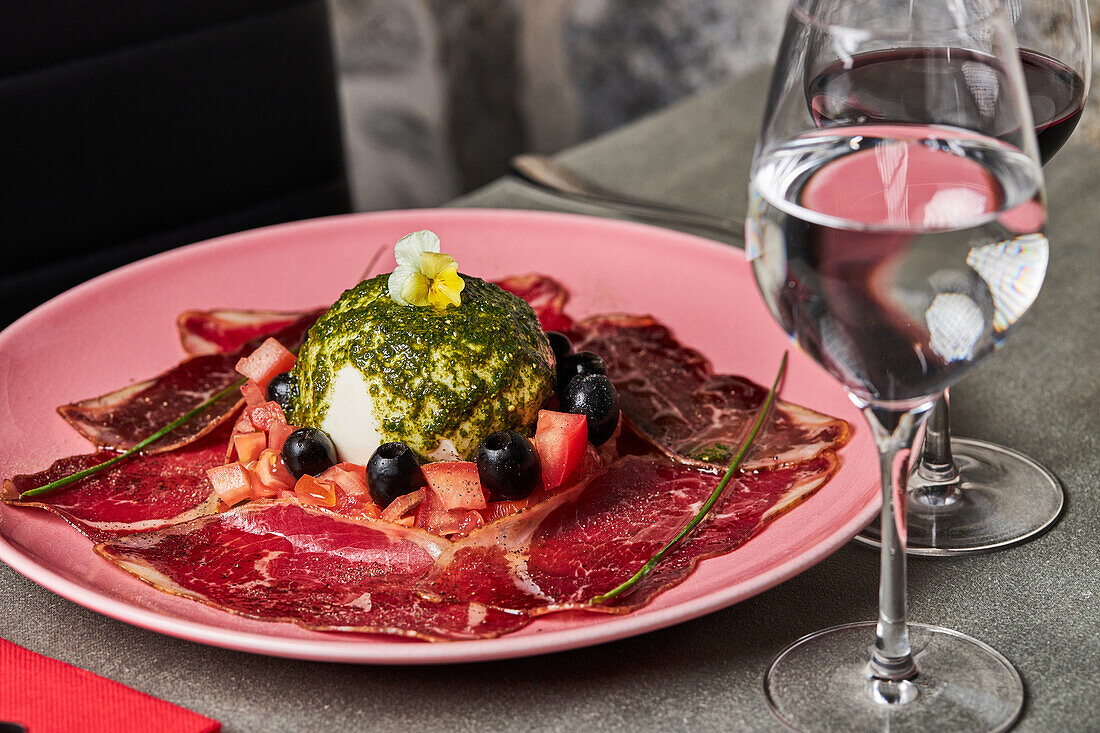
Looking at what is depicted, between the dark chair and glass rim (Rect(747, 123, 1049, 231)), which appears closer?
glass rim (Rect(747, 123, 1049, 231))

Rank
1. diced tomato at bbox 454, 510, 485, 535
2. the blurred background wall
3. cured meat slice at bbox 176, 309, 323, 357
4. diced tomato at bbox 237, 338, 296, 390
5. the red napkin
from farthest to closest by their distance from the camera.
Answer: the blurred background wall → cured meat slice at bbox 176, 309, 323, 357 → diced tomato at bbox 237, 338, 296, 390 → diced tomato at bbox 454, 510, 485, 535 → the red napkin

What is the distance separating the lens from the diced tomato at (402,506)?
998 millimetres

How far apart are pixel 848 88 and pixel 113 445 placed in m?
0.79

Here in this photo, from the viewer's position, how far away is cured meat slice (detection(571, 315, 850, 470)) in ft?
3.53

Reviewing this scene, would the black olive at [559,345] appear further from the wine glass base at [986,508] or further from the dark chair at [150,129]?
the dark chair at [150,129]

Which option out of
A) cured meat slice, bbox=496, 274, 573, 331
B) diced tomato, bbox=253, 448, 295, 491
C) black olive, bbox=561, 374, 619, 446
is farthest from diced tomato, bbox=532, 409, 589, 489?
cured meat slice, bbox=496, 274, 573, 331

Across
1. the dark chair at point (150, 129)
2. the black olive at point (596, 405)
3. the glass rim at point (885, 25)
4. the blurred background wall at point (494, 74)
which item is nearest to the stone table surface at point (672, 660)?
the black olive at point (596, 405)

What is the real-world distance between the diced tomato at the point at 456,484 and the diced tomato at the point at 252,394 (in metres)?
0.25

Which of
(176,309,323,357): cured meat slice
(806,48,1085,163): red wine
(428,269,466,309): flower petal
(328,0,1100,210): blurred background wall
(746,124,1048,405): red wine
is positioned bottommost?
(328,0,1100,210): blurred background wall

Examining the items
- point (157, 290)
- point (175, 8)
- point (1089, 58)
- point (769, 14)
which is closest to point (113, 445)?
point (157, 290)

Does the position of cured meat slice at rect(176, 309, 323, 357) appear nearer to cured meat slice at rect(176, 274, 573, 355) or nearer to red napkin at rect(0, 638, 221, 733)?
cured meat slice at rect(176, 274, 573, 355)

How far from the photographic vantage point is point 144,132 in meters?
2.38

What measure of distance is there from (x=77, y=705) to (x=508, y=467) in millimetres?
386

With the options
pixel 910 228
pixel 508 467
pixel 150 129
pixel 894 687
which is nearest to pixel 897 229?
pixel 910 228
